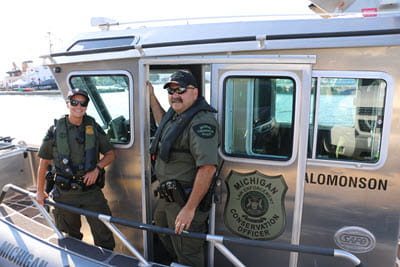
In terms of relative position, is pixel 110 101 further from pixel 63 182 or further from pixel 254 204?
pixel 254 204

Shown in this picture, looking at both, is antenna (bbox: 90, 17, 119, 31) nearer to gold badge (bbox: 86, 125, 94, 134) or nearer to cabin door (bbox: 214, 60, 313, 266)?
gold badge (bbox: 86, 125, 94, 134)

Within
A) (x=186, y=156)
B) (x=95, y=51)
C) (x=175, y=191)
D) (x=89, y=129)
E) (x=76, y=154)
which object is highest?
(x=95, y=51)

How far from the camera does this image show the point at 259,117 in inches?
91.3

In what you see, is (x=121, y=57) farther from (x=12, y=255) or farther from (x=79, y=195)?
(x=12, y=255)

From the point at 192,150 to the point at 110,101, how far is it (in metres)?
1.17

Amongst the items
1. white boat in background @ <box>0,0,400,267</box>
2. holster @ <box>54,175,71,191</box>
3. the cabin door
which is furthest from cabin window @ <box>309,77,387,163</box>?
holster @ <box>54,175,71,191</box>

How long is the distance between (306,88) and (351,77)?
30 centimetres

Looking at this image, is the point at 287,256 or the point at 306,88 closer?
the point at 306,88

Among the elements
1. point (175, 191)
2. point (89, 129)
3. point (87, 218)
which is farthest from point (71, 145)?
point (175, 191)

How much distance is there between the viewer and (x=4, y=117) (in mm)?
18141

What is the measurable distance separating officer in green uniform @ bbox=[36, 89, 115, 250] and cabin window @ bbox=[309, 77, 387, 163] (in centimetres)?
179

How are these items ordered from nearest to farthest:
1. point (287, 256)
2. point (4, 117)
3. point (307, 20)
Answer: point (307, 20) → point (287, 256) → point (4, 117)

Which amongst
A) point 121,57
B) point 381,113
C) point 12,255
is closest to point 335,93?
point 381,113

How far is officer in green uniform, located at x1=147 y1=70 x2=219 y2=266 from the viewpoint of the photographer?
1977 mm
